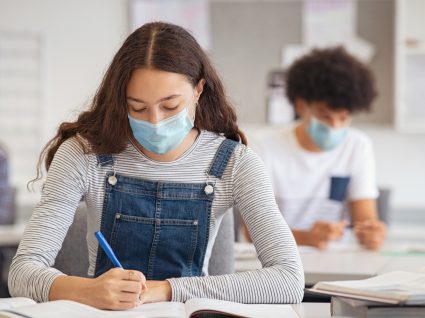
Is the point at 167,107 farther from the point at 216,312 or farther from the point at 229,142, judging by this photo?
the point at 216,312

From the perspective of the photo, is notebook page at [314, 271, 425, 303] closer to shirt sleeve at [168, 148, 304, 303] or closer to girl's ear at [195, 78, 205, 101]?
shirt sleeve at [168, 148, 304, 303]

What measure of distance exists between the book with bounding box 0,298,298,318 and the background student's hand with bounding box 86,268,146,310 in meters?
0.02

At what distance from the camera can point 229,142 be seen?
195cm

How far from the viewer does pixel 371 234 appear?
2732 mm

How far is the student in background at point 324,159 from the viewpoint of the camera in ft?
10.2

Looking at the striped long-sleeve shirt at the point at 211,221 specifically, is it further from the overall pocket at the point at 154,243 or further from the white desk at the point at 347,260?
the white desk at the point at 347,260

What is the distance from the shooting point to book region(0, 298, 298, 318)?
1357 millimetres

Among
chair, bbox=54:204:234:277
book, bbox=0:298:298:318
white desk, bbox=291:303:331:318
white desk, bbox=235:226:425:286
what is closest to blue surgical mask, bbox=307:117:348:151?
white desk, bbox=235:226:425:286

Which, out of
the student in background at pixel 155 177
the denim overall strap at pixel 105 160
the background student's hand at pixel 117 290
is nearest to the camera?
the background student's hand at pixel 117 290

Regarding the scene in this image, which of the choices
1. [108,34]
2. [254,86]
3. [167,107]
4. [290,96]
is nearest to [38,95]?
[108,34]

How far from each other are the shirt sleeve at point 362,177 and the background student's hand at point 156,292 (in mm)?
1608

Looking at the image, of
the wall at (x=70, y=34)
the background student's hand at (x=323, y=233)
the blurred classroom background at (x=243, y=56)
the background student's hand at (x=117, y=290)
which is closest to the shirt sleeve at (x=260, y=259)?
the background student's hand at (x=117, y=290)

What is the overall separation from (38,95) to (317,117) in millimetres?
2065

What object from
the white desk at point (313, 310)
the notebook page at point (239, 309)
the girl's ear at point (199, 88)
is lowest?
the white desk at point (313, 310)
